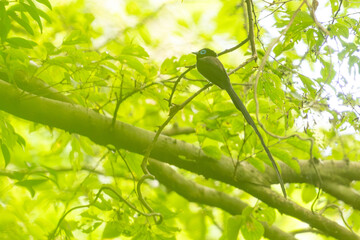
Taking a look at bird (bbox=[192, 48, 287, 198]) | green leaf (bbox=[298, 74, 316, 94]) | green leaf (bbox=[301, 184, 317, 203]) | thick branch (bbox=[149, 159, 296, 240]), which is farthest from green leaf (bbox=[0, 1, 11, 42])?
green leaf (bbox=[301, 184, 317, 203])

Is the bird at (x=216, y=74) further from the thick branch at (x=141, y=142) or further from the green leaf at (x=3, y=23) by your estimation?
the green leaf at (x=3, y=23)

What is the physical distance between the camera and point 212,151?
107 inches

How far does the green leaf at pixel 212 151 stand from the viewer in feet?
8.87

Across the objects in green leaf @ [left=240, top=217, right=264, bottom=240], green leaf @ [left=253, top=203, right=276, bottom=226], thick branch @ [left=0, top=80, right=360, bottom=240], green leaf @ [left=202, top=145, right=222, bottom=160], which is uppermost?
green leaf @ [left=202, top=145, right=222, bottom=160]

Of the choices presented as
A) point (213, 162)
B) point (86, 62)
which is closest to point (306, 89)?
point (213, 162)

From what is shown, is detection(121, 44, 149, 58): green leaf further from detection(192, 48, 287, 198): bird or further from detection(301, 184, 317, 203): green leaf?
detection(301, 184, 317, 203): green leaf

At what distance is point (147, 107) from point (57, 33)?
1.41 m

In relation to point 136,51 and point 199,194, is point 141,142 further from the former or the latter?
point 199,194

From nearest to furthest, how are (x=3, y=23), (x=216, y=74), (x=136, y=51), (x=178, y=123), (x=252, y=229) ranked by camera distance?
(x=3, y=23) < (x=216, y=74) < (x=136, y=51) < (x=252, y=229) < (x=178, y=123)

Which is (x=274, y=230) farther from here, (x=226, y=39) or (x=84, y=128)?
(x=226, y=39)

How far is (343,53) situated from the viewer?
2.23 metres

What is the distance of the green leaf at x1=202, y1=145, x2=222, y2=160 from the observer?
2705mm

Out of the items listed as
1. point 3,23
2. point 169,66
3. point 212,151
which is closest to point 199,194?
point 212,151

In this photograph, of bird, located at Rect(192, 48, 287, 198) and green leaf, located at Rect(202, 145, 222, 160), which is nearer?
bird, located at Rect(192, 48, 287, 198)
